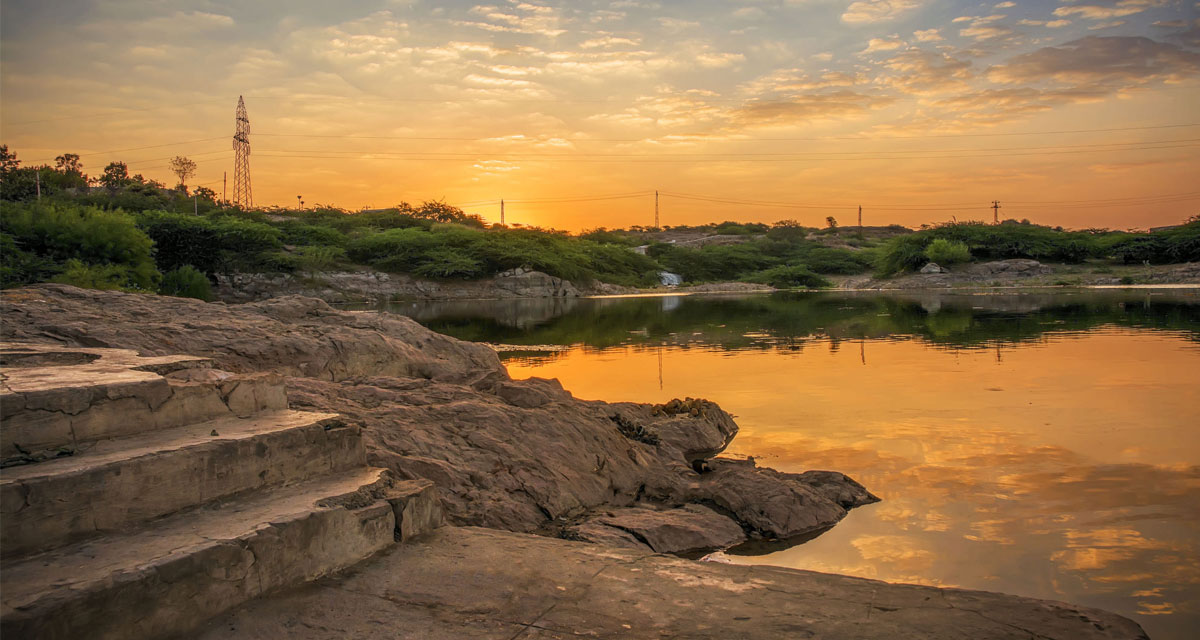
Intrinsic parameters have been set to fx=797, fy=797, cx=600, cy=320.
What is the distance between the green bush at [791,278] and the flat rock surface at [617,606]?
5011 centimetres

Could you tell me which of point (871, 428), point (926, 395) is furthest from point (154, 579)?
point (926, 395)

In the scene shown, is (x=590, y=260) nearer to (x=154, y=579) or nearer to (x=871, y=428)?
(x=871, y=428)

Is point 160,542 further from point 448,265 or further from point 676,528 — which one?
point 448,265

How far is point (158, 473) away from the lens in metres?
3.02

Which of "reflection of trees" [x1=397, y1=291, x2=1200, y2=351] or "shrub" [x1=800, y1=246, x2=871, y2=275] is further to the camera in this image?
"shrub" [x1=800, y1=246, x2=871, y2=275]

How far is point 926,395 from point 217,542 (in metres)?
8.10

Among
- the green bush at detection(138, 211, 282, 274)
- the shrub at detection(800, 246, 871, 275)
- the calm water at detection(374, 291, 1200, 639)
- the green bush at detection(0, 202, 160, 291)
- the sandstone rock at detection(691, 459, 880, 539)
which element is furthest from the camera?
the shrub at detection(800, 246, 871, 275)

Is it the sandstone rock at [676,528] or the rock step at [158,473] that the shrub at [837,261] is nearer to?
the sandstone rock at [676,528]

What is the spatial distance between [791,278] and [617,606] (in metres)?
52.1

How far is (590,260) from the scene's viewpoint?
165 feet

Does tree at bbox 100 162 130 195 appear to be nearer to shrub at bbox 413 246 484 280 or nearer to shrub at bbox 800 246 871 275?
shrub at bbox 413 246 484 280

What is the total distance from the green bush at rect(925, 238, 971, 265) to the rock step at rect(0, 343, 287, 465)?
47.8 metres

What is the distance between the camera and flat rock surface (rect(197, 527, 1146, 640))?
2.74 m

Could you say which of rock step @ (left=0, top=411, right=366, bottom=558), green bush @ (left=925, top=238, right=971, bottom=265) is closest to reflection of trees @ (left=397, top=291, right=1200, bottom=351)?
rock step @ (left=0, top=411, right=366, bottom=558)
